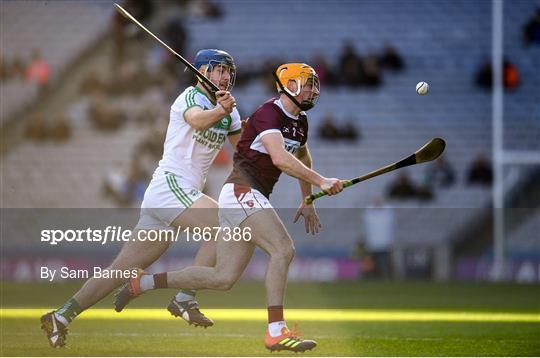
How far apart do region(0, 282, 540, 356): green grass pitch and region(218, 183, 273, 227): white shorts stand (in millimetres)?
1028

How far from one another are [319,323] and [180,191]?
405 centimetres

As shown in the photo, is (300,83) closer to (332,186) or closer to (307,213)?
(332,186)

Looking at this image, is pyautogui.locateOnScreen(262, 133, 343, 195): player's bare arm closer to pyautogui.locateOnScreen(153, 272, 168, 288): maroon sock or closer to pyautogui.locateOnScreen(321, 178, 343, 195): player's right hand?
pyautogui.locateOnScreen(321, 178, 343, 195): player's right hand

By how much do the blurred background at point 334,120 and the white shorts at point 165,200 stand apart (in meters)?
14.4

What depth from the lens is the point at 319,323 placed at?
1392 centimetres

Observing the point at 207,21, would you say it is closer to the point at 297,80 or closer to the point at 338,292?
the point at 338,292

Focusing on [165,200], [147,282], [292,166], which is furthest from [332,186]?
[147,282]

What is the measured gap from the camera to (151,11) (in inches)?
1204

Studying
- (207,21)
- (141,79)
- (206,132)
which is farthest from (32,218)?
(206,132)

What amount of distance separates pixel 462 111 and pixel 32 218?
10227 millimetres

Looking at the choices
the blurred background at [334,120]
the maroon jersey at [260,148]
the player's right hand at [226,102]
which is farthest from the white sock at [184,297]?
the blurred background at [334,120]

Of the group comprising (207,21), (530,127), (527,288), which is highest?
(207,21)

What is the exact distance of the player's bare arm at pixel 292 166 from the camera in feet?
31.0

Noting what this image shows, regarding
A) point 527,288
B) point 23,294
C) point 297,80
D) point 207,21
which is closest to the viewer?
point 297,80
